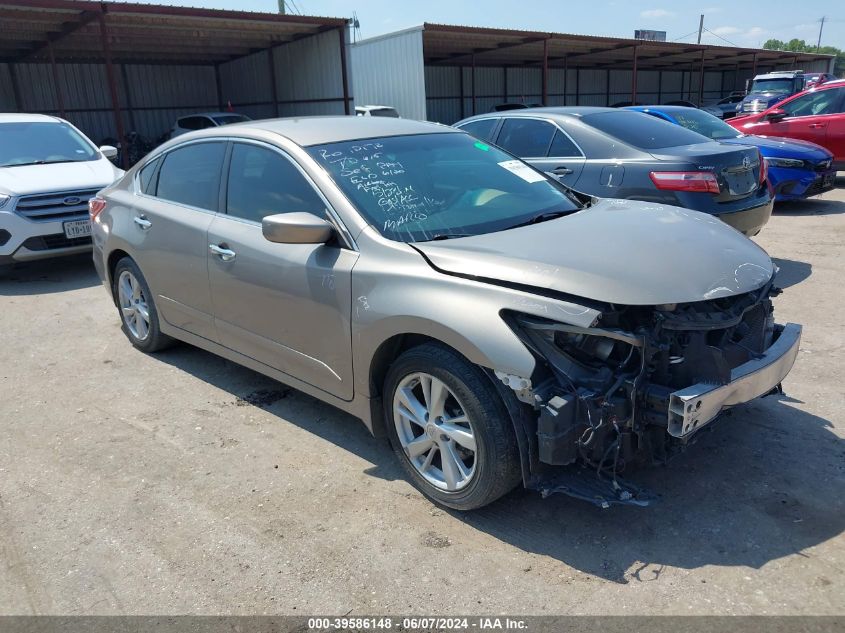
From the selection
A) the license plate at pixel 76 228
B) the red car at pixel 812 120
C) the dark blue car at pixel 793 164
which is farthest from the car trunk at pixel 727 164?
the red car at pixel 812 120

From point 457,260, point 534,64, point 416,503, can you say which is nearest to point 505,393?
point 457,260

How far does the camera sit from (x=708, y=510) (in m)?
3.03

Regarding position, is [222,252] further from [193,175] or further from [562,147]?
[562,147]

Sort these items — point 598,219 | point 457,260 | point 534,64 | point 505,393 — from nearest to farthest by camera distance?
point 505,393
point 457,260
point 598,219
point 534,64

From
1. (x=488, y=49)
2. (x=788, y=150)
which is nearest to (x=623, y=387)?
(x=788, y=150)

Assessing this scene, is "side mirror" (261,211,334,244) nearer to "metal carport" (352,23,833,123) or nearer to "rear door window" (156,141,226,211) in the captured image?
"rear door window" (156,141,226,211)

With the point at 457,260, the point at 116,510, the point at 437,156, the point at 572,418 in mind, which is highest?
the point at 437,156

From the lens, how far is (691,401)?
101 inches

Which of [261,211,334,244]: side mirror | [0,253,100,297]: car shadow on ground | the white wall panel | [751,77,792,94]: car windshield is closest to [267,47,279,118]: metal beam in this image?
the white wall panel

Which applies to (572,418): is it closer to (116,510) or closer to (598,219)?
(598,219)

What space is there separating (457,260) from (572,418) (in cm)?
84

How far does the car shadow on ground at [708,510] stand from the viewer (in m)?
2.77

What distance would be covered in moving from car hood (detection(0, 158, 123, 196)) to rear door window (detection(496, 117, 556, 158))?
4653 mm

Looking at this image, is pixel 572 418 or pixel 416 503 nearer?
pixel 572 418
